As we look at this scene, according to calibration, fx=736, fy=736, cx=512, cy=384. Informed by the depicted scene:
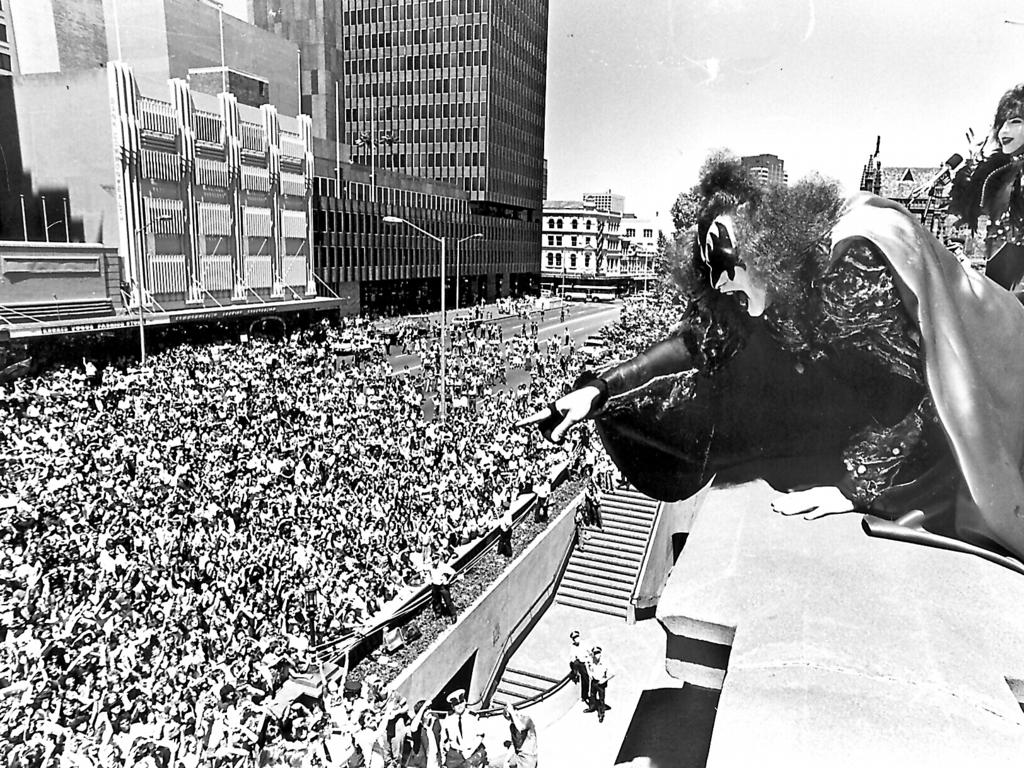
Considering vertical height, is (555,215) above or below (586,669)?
above

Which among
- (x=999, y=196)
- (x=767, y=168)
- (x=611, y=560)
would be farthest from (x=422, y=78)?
(x=767, y=168)

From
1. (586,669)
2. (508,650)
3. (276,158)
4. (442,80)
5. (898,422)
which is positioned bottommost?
(508,650)

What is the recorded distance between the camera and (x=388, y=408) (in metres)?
19.8

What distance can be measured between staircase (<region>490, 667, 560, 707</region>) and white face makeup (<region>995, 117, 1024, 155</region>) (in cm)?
Result: 947

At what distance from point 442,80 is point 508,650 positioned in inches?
2696

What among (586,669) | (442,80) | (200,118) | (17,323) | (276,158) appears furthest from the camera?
(442,80)

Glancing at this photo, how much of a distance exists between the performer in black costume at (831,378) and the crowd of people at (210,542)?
465 cm

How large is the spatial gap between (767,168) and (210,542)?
353 inches

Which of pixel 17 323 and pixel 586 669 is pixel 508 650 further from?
pixel 17 323

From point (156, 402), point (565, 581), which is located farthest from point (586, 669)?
point (156, 402)

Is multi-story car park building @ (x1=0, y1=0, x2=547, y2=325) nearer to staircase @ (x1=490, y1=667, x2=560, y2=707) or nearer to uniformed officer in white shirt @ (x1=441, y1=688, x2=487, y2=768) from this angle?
staircase @ (x1=490, y1=667, x2=560, y2=707)

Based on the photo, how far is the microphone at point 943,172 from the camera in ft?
22.3

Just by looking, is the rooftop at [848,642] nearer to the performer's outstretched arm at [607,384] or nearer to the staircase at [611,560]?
the performer's outstretched arm at [607,384]

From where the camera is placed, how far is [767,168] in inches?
228
